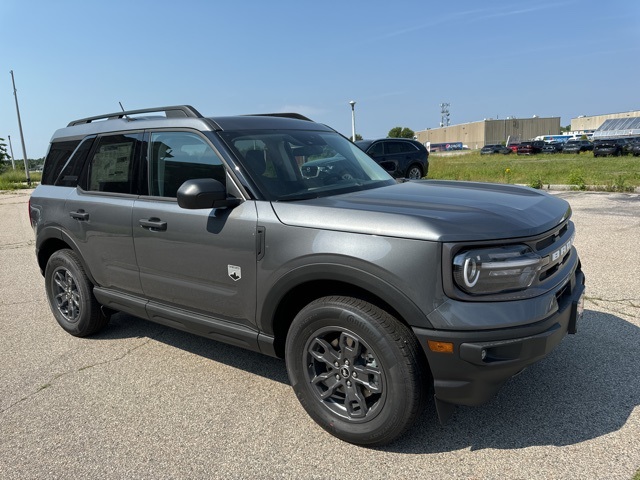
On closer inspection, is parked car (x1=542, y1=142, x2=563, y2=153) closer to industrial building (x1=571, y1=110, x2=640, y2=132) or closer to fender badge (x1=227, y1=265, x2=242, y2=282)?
fender badge (x1=227, y1=265, x2=242, y2=282)

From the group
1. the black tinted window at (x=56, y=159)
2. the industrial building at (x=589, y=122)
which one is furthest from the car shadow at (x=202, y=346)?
the industrial building at (x=589, y=122)

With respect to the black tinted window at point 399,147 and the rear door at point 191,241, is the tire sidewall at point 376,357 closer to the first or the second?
the rear door at point 191,241

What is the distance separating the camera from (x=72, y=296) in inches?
182

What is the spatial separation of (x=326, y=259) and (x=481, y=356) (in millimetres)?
900

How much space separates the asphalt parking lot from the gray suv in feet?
0.91

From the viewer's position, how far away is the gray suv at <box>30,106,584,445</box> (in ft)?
8.09

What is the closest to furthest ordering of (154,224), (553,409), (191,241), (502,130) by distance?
(553,409), (191,241), (154,224), (502,130)

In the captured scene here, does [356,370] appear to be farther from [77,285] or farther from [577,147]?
[577,147]

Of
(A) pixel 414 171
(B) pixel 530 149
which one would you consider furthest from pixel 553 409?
(B) pixel 530 149

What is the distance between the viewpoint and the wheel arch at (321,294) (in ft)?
8.32

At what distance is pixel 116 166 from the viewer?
4.09 metres

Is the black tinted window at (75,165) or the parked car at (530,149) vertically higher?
the black tinted window at (75,165)

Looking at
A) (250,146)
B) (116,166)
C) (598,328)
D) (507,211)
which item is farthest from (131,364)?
(598,328)

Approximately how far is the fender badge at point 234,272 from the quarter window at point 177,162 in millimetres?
567
